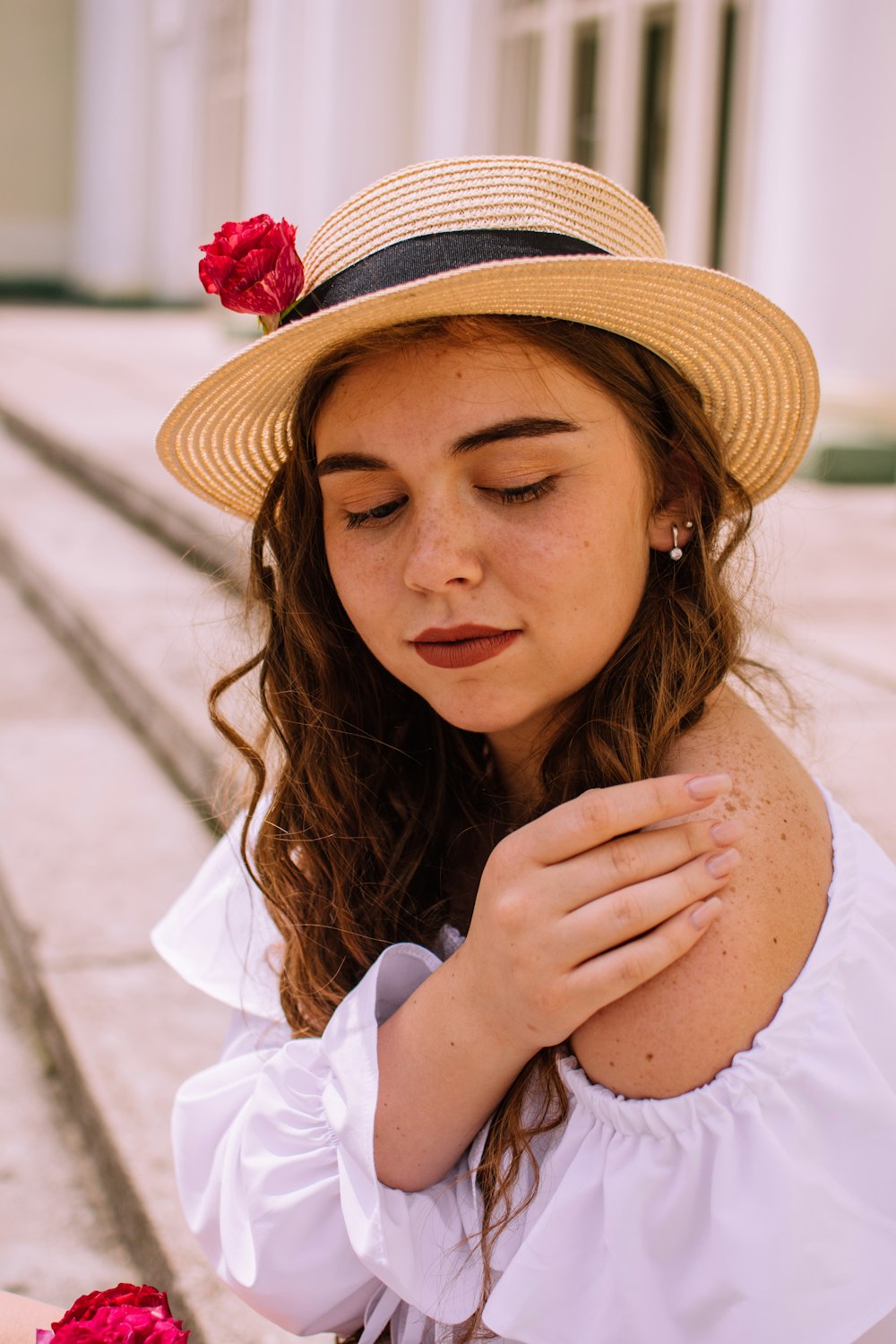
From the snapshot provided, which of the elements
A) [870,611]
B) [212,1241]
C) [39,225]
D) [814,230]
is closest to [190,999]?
[212,1241]

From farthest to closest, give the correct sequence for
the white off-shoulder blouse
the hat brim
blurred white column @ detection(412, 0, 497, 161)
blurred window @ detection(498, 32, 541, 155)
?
1. blurred window @ detection(498, 32, 541, 155)
2. blurred white column @ detection(412, 0, 497, 161)
3. the hat brim
4. the white off-shoulder blouse

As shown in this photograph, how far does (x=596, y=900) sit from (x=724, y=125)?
7359 millimetres

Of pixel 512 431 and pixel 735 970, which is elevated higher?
pixel 512 431

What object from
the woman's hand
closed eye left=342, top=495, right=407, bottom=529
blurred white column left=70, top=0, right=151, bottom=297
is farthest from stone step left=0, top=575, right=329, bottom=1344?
blurred white column left=70, top=0, right=151, bottom=297

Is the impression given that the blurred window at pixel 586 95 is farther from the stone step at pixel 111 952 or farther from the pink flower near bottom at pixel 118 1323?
the pink flower near bottom at pixel 118 1323

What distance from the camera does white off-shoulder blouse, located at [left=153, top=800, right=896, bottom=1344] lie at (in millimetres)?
1135

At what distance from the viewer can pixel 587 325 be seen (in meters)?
1.36

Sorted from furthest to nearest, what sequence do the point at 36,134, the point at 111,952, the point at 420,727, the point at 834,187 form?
1. the point at 36,134
2. the point at 834,187
3. the point at 111,952
4. the point at 420,727

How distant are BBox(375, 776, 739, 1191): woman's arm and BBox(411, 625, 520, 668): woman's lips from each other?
189mm

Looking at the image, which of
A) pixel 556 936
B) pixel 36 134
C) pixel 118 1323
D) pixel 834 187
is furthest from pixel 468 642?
pixel 36 134

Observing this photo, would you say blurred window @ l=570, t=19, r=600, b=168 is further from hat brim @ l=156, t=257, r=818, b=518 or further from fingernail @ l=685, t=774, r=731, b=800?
fingernail @ l=685, t=774, r=731, b=800

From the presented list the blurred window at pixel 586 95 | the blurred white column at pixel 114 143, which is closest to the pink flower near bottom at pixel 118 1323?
the blurred window at pixel 586 95

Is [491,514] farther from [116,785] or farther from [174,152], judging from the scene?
[174,152]

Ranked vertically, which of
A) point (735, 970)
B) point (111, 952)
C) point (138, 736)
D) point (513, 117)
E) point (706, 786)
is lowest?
point (138, 736)
